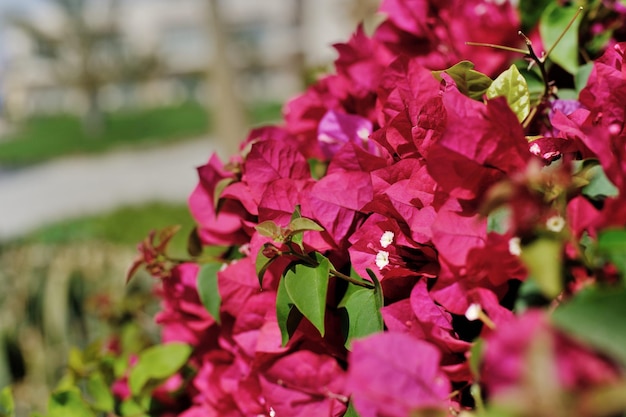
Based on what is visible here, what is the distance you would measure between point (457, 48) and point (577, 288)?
41 cm

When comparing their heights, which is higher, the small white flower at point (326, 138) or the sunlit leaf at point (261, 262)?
the small white flower at point (326, 138)

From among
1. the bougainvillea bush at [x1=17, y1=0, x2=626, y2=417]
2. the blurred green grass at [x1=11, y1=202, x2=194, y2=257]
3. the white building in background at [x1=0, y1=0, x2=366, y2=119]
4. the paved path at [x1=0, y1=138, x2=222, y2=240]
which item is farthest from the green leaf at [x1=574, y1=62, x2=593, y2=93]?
the white building in background at [x1=0, y1=0, x2=366, y2=119]

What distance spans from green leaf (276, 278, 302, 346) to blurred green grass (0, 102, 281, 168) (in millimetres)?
11387

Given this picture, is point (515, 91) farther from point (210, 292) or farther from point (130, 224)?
point (130, 224)

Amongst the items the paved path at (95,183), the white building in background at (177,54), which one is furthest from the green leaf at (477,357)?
the white building in background at (177,54)

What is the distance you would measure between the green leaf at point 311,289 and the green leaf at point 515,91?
0.15 m

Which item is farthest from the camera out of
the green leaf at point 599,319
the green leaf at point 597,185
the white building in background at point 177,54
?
the white building in background at point 177,54

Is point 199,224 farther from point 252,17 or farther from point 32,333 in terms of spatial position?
point 252,17

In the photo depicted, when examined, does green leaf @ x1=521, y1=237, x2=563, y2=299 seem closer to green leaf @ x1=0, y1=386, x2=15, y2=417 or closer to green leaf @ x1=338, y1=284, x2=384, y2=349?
green leaf @ x1=338, y1=284, x2=384, y2=349

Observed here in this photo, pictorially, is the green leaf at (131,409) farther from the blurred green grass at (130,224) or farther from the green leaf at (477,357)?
the blurred green grass at (130,224)

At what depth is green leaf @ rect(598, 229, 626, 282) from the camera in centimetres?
26

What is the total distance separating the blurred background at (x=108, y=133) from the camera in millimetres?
1393

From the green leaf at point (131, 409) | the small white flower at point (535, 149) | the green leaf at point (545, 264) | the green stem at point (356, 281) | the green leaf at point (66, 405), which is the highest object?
the green leaf at point (545, 264)

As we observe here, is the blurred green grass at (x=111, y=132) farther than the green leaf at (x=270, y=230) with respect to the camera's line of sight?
Yes
